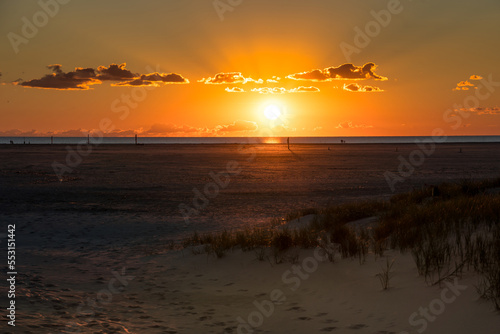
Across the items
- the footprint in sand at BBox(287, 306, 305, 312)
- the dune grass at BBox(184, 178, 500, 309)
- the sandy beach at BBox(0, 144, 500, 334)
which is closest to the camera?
the sandy beach at BBox(0, 144, 500, 334)

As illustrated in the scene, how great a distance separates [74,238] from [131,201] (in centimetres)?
765

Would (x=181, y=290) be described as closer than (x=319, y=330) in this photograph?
No

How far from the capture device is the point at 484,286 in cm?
611

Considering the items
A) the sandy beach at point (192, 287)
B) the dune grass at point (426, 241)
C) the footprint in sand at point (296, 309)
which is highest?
the dune grass at point (426, 241)

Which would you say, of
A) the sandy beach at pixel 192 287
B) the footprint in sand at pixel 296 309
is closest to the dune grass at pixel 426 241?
the sandy beach at pixel 192 287

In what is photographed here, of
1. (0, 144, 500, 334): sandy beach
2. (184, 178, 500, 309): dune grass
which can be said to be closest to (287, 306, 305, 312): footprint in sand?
(0, 144, 500, 334): sandy beach

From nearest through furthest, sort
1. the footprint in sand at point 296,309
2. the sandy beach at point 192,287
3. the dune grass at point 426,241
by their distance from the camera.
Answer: the sandy beach at point 192,287, the dune grass at point 426,241, the footprint in sand at point 296,309

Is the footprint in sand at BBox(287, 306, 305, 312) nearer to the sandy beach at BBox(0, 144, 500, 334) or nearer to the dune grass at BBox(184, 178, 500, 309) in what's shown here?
the sandy beach at BBox(0, 144, 500, 334)

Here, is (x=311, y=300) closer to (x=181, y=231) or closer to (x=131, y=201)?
(x=181, y=231)

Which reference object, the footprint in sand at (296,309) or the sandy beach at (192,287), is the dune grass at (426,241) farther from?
the footprint in sand at (296,309)

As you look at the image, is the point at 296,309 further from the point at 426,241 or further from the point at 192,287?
the point at 426,241

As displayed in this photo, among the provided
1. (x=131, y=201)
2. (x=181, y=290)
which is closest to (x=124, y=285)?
(x=181, y=290)

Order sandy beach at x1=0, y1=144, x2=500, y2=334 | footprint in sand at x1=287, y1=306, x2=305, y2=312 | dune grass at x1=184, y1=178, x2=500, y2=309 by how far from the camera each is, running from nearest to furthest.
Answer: sandy beach at x1=0, y1=144, x2=500, y2=334, dune grass at x1=184, y1=178, x2=500, y2=309, footprint in sand at x1=287, y1=306, x2=305, y2=312

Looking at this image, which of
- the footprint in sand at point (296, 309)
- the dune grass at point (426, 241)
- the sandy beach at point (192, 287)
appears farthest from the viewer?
the footprint in sand at point (296, 309)
